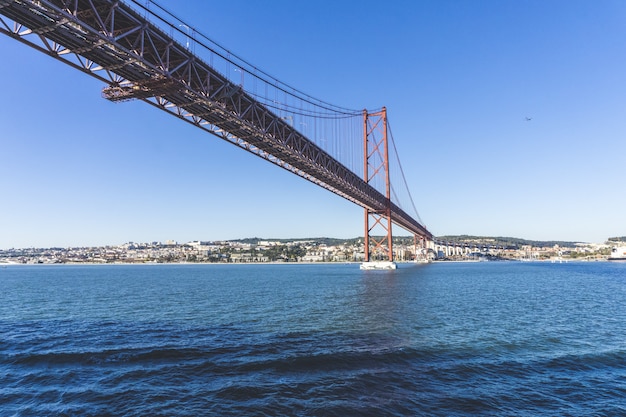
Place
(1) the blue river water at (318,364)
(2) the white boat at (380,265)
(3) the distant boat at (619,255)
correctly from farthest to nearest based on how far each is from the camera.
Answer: (3) the distant boat at (619,255) → (2) the white boat at (380,265) → (1) the blue river water at (318,364)

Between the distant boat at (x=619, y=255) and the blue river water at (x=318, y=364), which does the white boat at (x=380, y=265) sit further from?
the distant boat at (x=619, y=255)

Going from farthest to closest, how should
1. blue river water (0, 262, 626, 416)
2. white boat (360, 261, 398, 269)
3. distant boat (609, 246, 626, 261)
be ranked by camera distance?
distant boat (609, 246, 626, 261), white boat (360, 261, 398, 269), blue river water (0, 262, 626, 416)

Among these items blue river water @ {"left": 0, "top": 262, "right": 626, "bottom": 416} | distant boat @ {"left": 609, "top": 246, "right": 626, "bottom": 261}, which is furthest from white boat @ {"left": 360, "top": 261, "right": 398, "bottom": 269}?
distant boat @ {"left": 609, "top": 246, "right": 626, "bottom": 261}

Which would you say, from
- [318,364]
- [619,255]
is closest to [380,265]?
[318,364]

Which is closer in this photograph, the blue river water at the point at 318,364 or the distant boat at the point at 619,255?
the blue river water at the point at 318,364

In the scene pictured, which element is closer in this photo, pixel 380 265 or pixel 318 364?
pixel 318 364

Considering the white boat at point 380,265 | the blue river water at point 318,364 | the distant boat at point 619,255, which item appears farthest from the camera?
the distant boat at point 619,255

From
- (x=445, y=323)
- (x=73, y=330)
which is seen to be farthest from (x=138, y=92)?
(x=445, y=323)

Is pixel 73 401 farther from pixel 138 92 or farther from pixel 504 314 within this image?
pixel 504 314

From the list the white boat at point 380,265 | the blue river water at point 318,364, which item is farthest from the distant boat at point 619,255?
the blue river water at point 318,364

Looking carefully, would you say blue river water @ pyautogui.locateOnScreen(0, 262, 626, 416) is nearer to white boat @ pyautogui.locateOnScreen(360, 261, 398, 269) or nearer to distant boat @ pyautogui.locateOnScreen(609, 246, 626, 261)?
white boat @ pyautogui.locateOnScreen(360, 261, 398, 269)

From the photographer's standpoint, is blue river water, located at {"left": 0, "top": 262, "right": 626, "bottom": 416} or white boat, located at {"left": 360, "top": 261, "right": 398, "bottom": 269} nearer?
blue river water, located at {"left": 0, "top": 262, "right": 626, "bottom": 416}

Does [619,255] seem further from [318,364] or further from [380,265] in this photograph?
[318,364]

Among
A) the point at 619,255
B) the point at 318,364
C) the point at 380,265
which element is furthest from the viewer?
the point at 619,255
